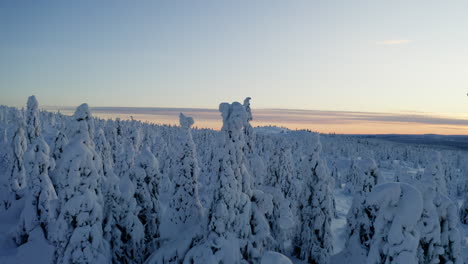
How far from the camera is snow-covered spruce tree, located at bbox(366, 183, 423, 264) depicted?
24.5 feet

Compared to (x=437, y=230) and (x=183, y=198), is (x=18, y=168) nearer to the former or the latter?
(x=183, y=198)

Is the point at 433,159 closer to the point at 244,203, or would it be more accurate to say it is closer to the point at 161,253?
the point at 244,203

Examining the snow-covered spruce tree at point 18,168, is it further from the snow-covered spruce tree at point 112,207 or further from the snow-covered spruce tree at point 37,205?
the snow-covered spruce tree at point 112,207

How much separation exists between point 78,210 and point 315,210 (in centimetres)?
1737

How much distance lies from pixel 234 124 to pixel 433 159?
27.4 metres

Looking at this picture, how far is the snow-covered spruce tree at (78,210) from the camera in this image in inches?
476

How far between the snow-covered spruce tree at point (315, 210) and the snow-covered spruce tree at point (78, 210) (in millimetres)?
16051

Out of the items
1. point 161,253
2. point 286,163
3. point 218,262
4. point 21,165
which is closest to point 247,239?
point 218,262

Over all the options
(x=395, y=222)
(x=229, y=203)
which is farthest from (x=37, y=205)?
(x=395, y=222)

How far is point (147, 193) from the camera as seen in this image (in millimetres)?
18359

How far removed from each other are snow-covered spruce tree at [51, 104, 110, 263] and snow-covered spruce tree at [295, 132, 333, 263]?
16051 millimetres

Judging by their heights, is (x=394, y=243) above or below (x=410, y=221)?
below

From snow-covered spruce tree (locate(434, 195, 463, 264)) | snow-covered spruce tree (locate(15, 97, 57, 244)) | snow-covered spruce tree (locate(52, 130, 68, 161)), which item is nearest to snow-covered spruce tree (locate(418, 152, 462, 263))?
snow-covered spruce tree (locate(434, 195, 463, 264))

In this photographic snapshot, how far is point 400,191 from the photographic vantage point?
793cm
